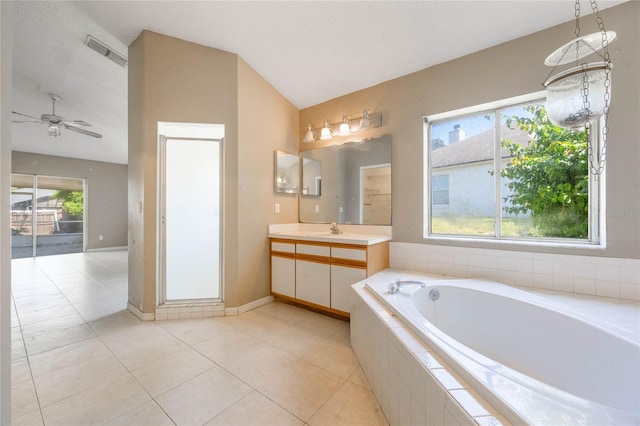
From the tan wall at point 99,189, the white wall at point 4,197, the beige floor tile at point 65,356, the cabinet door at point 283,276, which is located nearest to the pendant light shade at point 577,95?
the white wall at point 4,197

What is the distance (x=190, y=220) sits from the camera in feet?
8.75

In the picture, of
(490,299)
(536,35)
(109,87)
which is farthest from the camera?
(109,87)

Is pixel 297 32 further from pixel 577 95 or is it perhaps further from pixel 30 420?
pixel 30 420

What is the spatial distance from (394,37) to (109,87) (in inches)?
151

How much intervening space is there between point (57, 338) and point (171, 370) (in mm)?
1284

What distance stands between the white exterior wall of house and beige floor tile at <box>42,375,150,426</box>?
2793mm

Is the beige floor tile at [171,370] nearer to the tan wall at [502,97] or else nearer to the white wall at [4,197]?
the white wall at [4,197]

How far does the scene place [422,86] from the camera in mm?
2520

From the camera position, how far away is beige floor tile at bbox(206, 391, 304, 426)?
4.15 ft

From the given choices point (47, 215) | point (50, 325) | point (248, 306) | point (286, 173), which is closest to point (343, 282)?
point (248, 306)

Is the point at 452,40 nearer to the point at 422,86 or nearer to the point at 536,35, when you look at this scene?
the point at 422,86

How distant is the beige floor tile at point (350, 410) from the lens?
1.28 metres

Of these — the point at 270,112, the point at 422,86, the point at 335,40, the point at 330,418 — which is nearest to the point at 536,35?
the point at 422,86

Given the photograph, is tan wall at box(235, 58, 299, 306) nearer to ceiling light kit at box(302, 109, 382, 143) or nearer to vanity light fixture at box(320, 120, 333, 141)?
ceiling light kit at box(302, 109, 382, 143)
